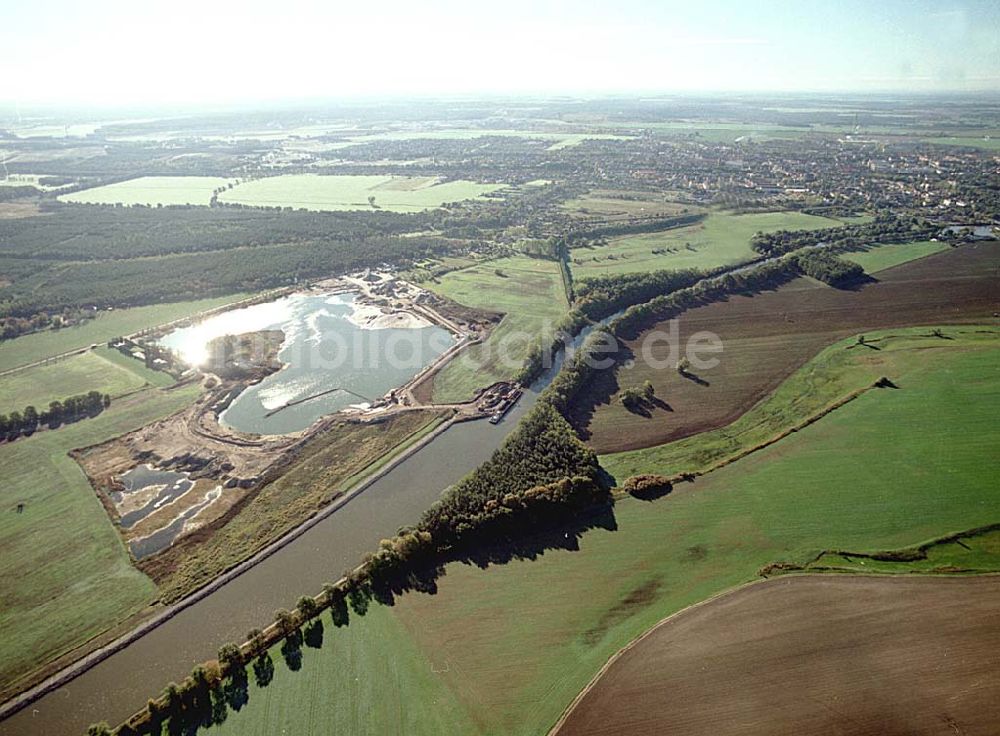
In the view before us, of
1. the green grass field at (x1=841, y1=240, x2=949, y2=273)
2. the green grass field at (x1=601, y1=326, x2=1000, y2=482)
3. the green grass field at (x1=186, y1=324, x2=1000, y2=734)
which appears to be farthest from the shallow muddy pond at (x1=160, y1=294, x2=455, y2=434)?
the green grass field at (x1=841, y1=240, x2=949, y2=273)

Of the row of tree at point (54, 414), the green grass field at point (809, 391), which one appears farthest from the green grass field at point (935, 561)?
the row of tree at point (54, 414)

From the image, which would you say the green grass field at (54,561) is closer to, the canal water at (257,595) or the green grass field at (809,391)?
the canal water at (257,595)

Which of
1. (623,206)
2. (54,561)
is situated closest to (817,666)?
(54,561)

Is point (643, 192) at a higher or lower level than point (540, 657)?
higher

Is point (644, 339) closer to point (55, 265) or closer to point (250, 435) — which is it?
point (250, 435)

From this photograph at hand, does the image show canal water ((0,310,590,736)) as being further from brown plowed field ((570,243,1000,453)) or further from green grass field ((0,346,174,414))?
green grass field ((0,346,174,414))

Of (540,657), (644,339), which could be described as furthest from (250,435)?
(644,339)
